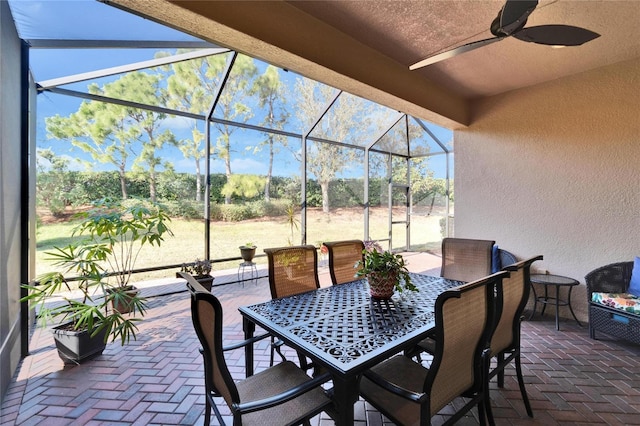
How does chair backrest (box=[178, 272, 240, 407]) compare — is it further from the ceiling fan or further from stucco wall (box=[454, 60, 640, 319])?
stucco wall (box=[454, 60, 640, 319])

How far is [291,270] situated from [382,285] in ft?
2.45

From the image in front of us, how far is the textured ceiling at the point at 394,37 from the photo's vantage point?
2062 millimetres

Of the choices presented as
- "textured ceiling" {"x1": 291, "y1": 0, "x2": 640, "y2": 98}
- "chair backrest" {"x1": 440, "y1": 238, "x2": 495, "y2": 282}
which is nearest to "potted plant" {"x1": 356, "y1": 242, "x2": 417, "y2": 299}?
"chair backrest" {"x1": 440, "y1": 238, "x2": 495, "y2": 282}

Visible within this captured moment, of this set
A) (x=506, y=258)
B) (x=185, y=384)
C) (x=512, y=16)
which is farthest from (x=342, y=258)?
(x=506, y=258)

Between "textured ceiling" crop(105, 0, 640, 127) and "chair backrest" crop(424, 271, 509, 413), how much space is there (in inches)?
88.3

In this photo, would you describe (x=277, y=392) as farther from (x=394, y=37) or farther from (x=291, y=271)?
(x=394, y=37)

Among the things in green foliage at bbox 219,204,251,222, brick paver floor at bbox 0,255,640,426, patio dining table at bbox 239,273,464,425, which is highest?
green foliage at bbox 219,204,251,222

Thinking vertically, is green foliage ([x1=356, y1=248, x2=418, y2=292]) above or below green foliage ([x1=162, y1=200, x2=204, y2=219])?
below

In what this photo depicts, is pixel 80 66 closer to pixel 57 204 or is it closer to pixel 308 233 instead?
pixel 57 204

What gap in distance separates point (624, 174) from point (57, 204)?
22.6 feet

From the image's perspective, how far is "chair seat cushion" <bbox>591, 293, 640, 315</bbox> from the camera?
257 cm

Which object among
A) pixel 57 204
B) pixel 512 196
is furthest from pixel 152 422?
pixel 512 196

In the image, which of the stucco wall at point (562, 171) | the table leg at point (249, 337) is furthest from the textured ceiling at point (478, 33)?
the table leg at point (249, 337)

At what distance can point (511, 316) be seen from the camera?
1855 millimetres
